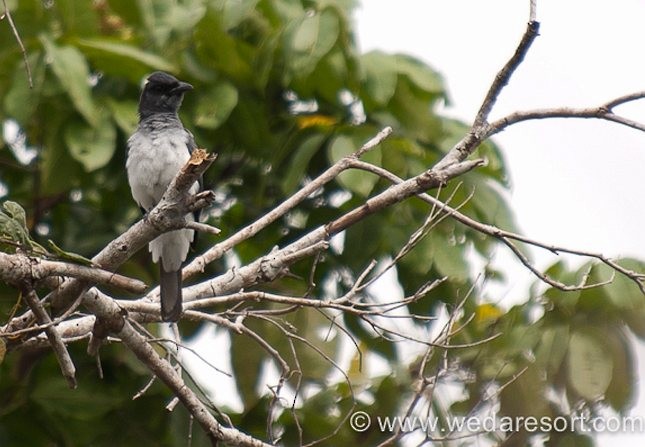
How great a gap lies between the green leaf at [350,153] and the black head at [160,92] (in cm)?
72

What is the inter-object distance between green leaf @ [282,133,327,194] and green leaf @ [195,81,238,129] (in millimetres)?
373

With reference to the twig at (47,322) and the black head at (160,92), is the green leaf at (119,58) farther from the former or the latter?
the twig at (47,322)

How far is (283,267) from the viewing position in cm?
423

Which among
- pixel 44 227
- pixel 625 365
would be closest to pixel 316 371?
pixel 625 365

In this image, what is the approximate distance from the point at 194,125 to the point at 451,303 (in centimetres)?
149

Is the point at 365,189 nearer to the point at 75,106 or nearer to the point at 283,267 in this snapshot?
the point at 283,267

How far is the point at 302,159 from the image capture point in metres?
5.32

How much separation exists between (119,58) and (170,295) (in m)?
1.28

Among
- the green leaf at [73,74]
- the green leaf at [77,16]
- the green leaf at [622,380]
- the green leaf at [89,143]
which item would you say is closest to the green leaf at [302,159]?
the green leaf at [89,143]

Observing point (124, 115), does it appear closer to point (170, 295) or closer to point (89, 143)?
point (89, 143)

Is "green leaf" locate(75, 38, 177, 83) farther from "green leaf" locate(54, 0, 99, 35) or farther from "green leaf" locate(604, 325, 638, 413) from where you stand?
"green leaf" locate(604, 325, 638, 413)

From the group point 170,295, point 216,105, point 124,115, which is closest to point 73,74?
point 124,115

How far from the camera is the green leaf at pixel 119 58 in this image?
5.16m

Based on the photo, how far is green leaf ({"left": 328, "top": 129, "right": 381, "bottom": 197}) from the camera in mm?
4922
